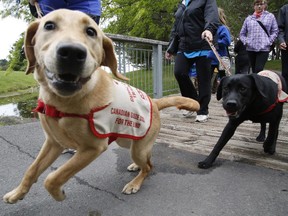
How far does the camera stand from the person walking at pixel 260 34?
19.8 feet

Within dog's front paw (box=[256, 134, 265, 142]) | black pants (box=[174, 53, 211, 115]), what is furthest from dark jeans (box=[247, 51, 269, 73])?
dog's front paw (box=[256, 134, 265, 142])

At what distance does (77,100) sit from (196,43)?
308 centimetres

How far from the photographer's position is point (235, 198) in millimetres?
2557

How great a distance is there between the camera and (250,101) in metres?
3.20

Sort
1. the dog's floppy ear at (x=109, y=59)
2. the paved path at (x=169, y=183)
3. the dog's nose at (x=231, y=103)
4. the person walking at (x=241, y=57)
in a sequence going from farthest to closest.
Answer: the person walking at (x=241, y=57) → the dog's nose at (x=231, y=103) → the paved path at (x=169, y=183) → the dog's floppy ear at (x=109, y=59)

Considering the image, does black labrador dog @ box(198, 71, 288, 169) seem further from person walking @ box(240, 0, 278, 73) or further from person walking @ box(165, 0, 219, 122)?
person walking @ box(240, 0, 278, 73)

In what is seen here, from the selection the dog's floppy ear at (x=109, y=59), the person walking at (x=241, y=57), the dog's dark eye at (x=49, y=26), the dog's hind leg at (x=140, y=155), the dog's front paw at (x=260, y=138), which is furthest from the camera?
the person walking at (x=241, y=57)

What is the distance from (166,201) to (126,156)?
1.17 m

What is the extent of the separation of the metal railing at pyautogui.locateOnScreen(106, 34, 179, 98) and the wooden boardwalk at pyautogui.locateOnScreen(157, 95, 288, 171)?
1607 mm

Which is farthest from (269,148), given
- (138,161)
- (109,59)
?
(109,59)

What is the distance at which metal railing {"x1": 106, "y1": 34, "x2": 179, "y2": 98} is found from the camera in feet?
21.1

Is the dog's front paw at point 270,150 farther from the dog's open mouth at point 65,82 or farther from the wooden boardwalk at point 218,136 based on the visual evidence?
the dog's open mouth at point 65,82

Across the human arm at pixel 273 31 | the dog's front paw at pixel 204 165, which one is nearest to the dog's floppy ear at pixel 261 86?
the dog's front paw at pixel 204 165

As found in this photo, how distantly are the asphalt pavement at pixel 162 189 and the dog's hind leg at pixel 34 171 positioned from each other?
13 centimetres
